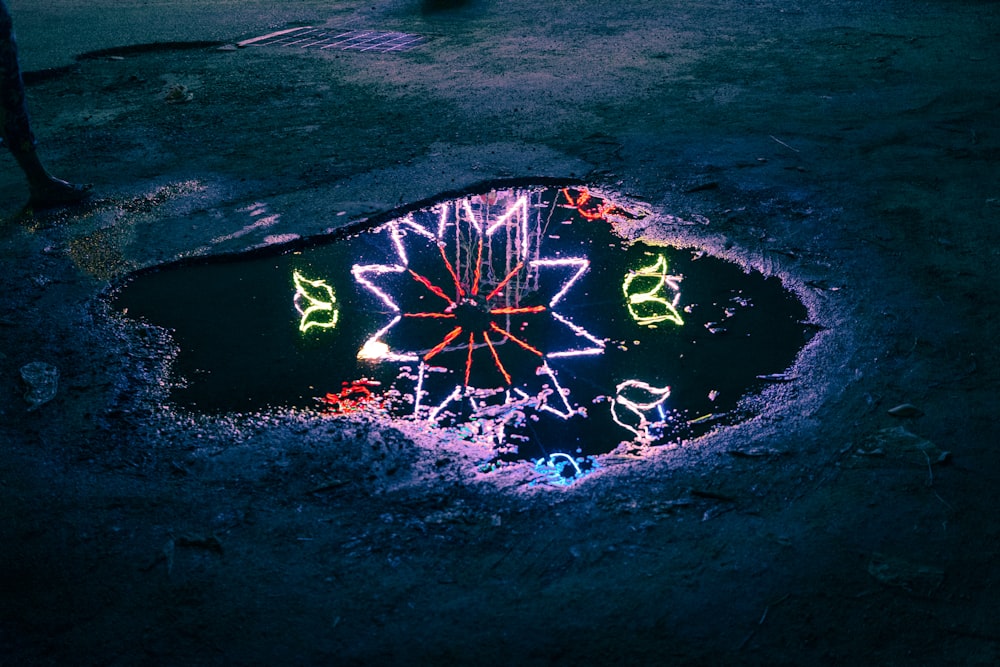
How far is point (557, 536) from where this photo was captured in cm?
215

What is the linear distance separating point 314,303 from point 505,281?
3.12ft

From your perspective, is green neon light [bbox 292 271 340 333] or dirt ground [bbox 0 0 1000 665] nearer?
→ dirt ground [bbox 0 0 1000 665]

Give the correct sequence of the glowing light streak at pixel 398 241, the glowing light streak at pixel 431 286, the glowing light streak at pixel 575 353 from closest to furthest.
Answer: the glowing light streak at pixel 575 353 → the glowing light streak at pixel 431 286 → the glowing light streak at pixel 398 241

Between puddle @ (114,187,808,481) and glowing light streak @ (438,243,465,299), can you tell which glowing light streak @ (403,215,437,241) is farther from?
glowing light streak @ (438,243,465,299)

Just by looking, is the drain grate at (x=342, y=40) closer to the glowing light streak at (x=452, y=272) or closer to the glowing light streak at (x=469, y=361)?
the glowing light streak at (x=452, y=272)

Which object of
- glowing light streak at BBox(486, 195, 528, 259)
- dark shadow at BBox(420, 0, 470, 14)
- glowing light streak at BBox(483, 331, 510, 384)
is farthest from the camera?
dark shadow at BBox(420, 0, 470, 14)

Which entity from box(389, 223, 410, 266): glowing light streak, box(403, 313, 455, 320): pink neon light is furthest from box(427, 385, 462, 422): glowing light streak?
box(389, 223, 410, 266): glowing light streak

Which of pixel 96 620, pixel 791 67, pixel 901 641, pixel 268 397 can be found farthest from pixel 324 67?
pixel 901 641

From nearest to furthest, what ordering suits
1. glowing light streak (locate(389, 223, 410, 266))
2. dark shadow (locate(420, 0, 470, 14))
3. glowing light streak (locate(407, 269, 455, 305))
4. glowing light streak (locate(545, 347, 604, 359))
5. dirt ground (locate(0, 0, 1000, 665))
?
dirt ground (locate(0, 0, 1000, 665)) → glowing light streak (locate(545, 347, 604, 359)) → glowing light streak (locate(407, 269, 455, 305)) → glowing light streak (locate(389, 223, 410, 266)) → dark shadow (locate(420, 0, 470, 14))

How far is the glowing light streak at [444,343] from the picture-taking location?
3.01m

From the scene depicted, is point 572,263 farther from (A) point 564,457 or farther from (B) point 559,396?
(A) point 564,457

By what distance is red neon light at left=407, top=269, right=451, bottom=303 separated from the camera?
11.2ft

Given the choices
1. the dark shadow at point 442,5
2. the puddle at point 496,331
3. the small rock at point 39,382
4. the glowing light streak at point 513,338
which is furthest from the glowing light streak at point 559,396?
the dark shadow at point 442,5

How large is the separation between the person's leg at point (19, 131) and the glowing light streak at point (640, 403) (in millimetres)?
3732
